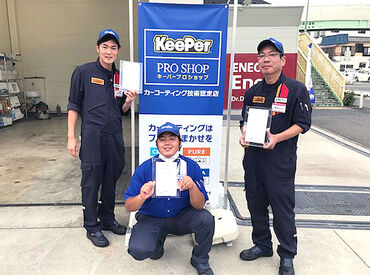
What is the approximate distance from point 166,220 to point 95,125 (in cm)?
99

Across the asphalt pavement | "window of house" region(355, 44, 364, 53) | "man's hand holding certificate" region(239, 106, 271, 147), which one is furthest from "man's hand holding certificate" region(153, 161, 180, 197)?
"window of house" region(355, 44, 364, 53)

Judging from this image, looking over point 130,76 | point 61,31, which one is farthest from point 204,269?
point 61,31

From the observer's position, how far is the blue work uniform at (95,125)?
2.53 meters

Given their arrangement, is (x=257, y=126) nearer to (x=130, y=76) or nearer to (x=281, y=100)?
(x=281, y=100)

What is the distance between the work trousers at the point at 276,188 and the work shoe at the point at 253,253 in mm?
203

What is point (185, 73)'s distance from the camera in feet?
8.83

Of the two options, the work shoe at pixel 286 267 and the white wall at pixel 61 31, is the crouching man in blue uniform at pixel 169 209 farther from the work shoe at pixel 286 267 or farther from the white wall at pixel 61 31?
the white wall at pixel 61 31

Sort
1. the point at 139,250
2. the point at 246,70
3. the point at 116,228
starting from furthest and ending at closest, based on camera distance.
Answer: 1. the point at 246,70
2. the point at 116,228
3. the point at 139,250

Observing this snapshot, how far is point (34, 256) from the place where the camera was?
2.49 metres

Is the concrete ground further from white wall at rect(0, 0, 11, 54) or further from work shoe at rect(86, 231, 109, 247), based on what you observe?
white wall at rect(0, 0, 11, 54)

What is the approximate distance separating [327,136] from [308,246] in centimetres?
563

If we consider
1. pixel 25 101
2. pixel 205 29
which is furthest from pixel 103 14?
pixel 205 29

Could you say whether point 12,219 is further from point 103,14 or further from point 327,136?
point 103,14

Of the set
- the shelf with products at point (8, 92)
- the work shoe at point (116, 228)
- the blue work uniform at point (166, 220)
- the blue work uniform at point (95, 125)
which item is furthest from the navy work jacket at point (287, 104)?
the shelf with products at point (8, 92)
